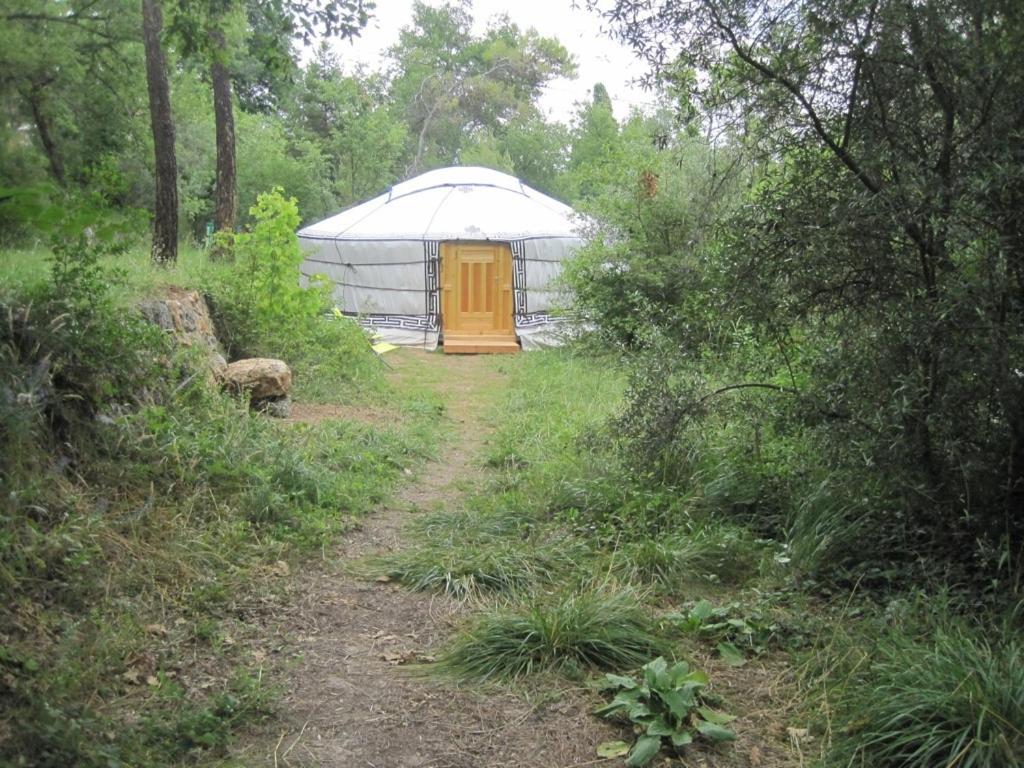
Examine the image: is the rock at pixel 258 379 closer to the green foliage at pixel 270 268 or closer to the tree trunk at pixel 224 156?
the green foliage at pixel 270 268

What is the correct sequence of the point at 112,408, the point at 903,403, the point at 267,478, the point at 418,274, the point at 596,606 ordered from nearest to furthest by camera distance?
the point at 903,403 → the point at 596,606 → the point at 112,408 → the point at 267,478 → the point at 418,274

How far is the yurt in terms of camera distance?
46.6 feet

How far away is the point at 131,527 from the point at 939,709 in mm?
3070

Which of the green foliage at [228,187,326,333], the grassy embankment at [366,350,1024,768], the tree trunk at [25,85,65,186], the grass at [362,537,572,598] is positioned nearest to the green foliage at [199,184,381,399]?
the green foliage at [228,187,326,333]

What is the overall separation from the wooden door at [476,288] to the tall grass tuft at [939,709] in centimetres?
1179

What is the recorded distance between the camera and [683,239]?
1134 centimetres

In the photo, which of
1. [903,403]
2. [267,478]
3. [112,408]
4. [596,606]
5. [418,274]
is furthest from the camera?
[418,274]

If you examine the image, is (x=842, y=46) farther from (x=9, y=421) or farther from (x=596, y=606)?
(x=9, y=421)

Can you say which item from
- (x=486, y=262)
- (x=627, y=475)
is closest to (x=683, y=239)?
(x=486, y=262)

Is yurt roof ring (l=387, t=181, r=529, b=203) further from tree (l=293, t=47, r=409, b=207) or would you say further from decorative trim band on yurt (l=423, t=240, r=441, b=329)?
tree (l=293, t=47, r=409, b=207)

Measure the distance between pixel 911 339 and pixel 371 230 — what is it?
12000 millimetres

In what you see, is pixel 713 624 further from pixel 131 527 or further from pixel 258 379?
pixel 258 379

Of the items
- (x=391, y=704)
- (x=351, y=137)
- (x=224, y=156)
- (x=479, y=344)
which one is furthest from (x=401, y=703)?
(x=351, y=137)

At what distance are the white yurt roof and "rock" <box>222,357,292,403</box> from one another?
724cm
